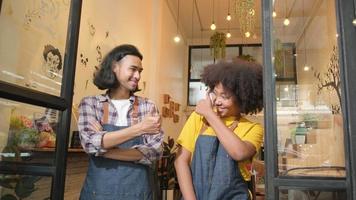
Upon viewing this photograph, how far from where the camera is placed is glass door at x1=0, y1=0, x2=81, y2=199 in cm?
113

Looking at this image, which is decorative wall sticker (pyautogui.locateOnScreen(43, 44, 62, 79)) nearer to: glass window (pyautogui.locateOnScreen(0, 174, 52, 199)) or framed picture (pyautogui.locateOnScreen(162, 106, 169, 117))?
glass window (pyautogui.locateOnScreen(0, 174, 52, 199))

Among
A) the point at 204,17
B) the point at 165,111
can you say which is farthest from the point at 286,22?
the point at 204,17

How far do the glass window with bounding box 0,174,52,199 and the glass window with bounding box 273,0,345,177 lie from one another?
0.89m

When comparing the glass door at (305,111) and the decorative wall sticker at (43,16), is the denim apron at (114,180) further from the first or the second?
the glass door at (305,111)

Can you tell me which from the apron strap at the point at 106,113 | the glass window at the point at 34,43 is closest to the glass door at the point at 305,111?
the apron strap at the point at 106,113

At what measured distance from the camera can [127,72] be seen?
1523mm

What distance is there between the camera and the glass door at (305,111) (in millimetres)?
989

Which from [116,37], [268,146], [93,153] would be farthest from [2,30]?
[116,37]

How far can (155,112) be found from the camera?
1.53 m

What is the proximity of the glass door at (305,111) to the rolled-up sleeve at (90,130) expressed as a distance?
2.20 ft

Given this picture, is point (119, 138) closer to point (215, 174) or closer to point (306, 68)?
point (215, 174)

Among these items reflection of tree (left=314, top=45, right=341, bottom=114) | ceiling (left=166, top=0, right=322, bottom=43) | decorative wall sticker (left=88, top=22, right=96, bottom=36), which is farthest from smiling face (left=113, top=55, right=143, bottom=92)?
ceiling (left=166, top=0, right=322, bottom=43)

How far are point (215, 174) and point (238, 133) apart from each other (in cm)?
20

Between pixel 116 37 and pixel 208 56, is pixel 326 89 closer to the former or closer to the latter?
pixel 116 37
